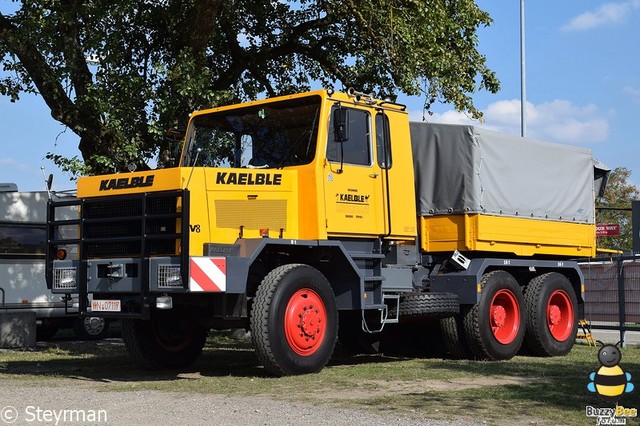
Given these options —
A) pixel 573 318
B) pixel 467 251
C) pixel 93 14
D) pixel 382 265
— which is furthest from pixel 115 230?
pixel 573 318

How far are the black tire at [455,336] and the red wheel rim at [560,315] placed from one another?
193 centimetres

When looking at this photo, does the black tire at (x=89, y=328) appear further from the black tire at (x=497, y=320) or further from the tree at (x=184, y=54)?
the black tire at (x=497, y=320)

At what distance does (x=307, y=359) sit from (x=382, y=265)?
2.09 meters

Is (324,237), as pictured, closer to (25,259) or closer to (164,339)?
(164,339)

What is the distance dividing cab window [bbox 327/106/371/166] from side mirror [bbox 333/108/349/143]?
12cm

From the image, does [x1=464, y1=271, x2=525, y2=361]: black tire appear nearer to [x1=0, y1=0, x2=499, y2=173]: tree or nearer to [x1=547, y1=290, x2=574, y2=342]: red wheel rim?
[x1=547, y1=290, x2=574, y2=342]: red wheel rim

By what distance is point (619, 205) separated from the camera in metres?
49.7

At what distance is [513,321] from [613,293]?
5.32 meters

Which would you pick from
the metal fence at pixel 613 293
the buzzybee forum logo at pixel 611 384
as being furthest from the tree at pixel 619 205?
the buzzybee forum logo at pixel 611 384

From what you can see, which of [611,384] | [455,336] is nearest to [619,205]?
[455,336]

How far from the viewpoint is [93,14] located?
58.9 ft

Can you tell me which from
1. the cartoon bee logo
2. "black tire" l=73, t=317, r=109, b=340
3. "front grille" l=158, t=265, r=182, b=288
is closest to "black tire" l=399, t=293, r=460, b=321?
"front grille" l=158, t=265, r=182, b=288

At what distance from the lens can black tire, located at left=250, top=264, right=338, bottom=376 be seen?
1193 centimetres

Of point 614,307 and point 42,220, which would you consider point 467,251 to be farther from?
point 42,220
